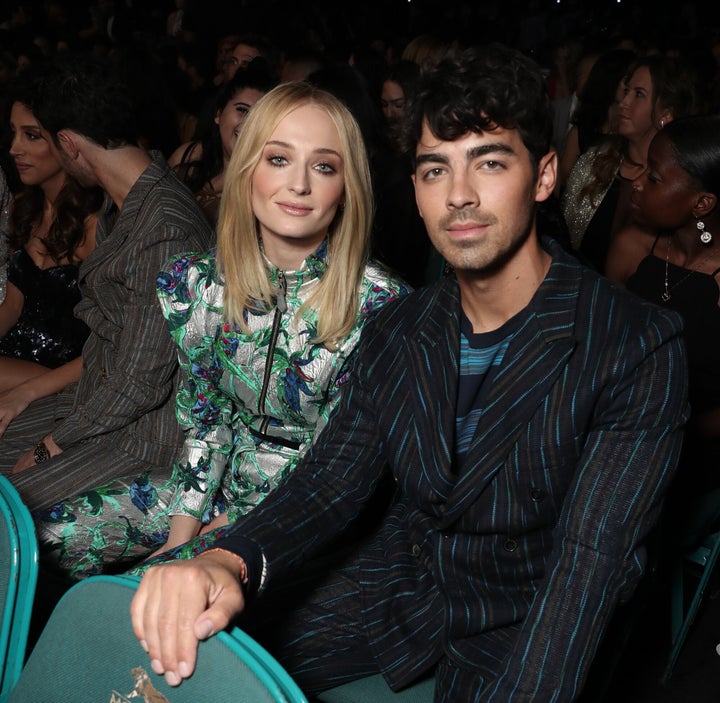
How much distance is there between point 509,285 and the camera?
5.01 ft

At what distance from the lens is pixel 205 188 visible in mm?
3645

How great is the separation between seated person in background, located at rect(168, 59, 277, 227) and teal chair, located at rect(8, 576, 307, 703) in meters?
2.30

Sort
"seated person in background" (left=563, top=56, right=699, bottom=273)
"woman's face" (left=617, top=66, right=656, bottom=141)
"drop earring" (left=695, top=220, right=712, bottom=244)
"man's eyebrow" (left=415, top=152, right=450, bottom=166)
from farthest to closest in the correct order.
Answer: "woman's face" (left=617, top=66, right=656, bottom=141)
"seated person in background" (left=563, top=56, right=699, bottom=273)
"drop earring" (left=695, top=220, right=712, bottom=244)
"man's eyebrow" (left=415, top=152, right=450, bottom=166)

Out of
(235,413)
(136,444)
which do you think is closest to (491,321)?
(235,413)

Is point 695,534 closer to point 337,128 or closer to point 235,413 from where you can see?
point 235,413

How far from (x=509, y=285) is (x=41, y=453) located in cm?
142

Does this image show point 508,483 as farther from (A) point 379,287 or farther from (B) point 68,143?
(B) point 68,143

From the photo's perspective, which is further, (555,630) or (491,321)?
(491,321)

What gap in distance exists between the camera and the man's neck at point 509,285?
5.00 ft

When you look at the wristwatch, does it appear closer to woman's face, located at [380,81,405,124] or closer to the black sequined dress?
the black sequined dress

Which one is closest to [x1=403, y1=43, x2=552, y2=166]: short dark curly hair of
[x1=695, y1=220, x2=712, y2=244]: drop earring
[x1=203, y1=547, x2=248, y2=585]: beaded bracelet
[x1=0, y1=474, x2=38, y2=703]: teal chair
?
[x1=203, y1=547, x2=248, y2=585]: beaded bracelet

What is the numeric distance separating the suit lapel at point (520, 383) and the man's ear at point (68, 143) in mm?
1608

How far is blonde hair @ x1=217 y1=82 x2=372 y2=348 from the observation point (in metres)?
1.84

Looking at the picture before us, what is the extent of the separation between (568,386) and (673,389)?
0.52ft
